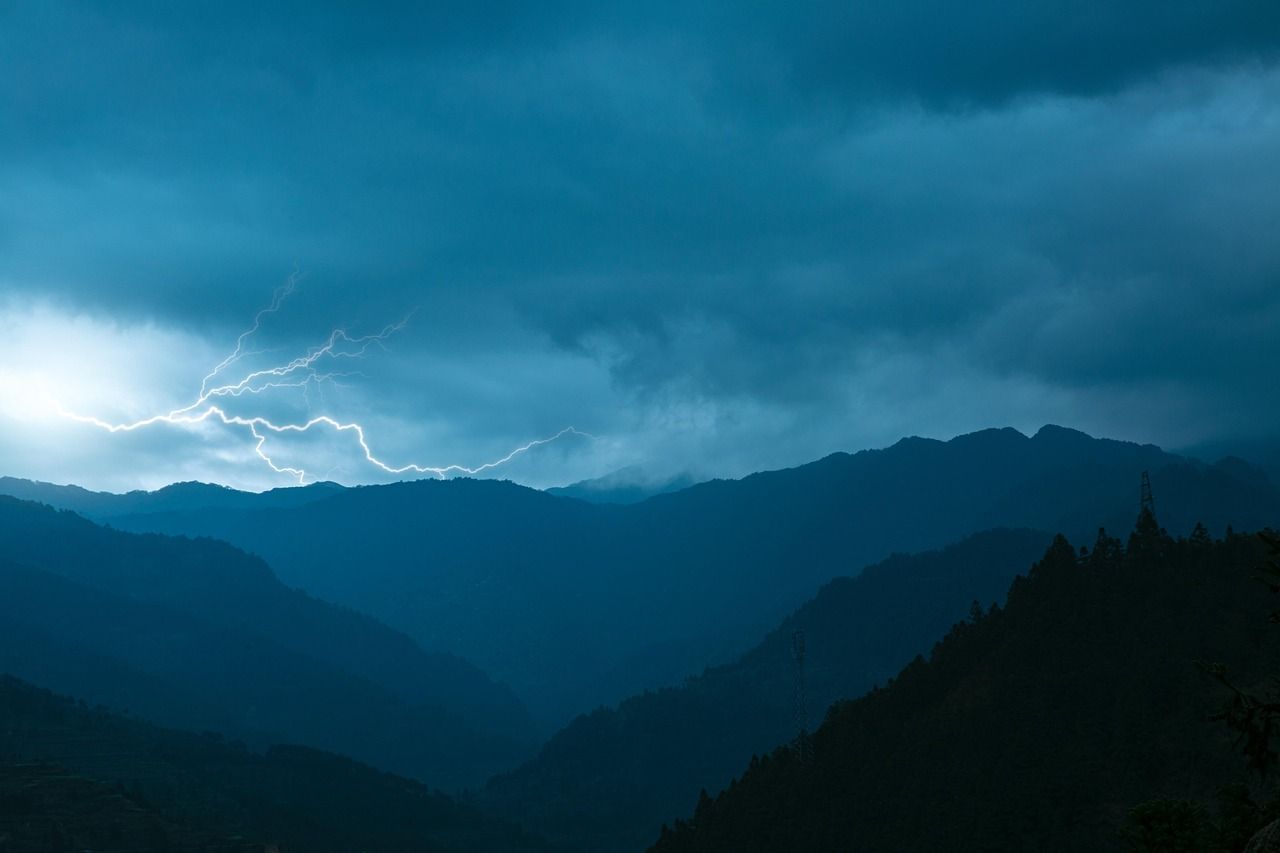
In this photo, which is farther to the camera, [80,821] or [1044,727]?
[80,821]

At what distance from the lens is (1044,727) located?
110 m

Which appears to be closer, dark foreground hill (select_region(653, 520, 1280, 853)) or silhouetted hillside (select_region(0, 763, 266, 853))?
dark foreground hill (select_region(653, 520, 1280, 853))

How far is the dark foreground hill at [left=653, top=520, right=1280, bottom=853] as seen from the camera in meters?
96.7

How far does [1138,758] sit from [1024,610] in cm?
3387

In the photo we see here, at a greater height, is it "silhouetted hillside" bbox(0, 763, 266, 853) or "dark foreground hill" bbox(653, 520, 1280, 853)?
"dark foreground hill" bbox(653, 520, 1280, 853)

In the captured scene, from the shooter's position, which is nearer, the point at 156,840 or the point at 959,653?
the point at 959,653

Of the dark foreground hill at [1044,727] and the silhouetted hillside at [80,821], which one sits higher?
the dark foreground hill at [1044,727]

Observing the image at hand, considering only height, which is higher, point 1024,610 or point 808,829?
point 1024,610

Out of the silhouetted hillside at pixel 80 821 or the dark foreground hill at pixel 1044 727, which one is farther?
the silhouetted hillside at pixel 80 821

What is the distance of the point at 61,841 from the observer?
168 m

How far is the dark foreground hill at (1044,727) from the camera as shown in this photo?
9669cm

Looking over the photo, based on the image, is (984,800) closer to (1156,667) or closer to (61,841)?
(1156,667)

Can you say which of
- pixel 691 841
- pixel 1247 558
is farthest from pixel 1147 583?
pixel 691 841

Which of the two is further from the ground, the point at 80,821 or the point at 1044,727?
the point at 1044,727
